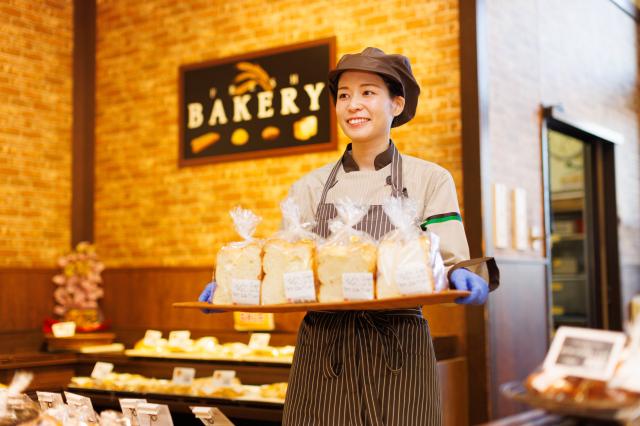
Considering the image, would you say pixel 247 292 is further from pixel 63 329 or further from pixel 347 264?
pixel 63 329

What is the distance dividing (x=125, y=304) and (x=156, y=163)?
119cm

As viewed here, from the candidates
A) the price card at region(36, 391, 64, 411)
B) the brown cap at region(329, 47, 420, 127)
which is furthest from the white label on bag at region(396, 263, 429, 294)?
the price card at region(36, 391, 64, 411)

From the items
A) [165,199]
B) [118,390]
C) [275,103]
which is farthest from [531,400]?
[165,199]

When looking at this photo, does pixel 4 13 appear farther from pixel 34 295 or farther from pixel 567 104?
pixel 567 104

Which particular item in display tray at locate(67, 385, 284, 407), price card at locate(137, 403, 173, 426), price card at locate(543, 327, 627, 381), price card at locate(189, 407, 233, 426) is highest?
price card at locate(543, 327, 627, 381)

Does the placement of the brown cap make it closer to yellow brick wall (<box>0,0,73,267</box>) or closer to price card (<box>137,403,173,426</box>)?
price card (<box>137,403,173,426</box>)

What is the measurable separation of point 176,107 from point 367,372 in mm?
4598

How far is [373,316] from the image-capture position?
237 cm

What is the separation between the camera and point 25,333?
6395 mm

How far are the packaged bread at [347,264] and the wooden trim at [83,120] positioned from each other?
16.7ft

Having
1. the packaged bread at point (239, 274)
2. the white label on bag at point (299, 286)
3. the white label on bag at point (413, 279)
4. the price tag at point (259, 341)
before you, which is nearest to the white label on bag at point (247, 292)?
the packaged bread at point (239, 274)

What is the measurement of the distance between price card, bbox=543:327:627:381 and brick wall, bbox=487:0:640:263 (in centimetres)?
411

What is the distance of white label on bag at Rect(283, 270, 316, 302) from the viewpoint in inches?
83.5

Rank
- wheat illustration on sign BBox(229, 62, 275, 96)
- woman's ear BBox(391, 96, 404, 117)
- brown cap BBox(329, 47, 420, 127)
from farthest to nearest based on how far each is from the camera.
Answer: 1. wheat illustration on sign BBox(229, 62, 275, 96)
2. woman's ear BBox(391, 96, 404, 117)
3. brown cap BBox(329, 47, 420, 127)
